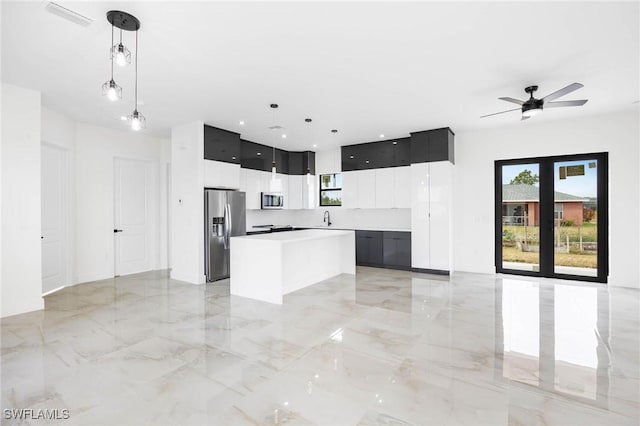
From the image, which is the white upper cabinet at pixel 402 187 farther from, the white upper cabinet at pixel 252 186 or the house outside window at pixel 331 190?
the white upper cabinet at pixel 252 186

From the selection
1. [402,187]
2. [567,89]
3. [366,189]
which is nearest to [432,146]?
[402,187]

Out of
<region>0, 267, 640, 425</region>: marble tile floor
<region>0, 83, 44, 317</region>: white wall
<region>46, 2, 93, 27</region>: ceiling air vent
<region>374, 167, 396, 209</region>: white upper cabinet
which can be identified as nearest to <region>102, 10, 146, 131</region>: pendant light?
<region>46, 2, 93, 27</region>: ceiling air vent

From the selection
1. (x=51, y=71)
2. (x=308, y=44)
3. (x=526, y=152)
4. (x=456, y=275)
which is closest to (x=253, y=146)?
(x=51, y=71)

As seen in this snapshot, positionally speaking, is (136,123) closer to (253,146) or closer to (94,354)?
(94,354)

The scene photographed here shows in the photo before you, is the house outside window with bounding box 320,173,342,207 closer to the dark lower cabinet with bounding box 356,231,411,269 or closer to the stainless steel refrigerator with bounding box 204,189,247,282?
the dark lower cabinet with bounding box 356,231,411,269

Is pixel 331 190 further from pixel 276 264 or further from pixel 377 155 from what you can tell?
pixel 276 264

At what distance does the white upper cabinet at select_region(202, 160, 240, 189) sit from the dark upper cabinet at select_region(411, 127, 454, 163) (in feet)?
11.8

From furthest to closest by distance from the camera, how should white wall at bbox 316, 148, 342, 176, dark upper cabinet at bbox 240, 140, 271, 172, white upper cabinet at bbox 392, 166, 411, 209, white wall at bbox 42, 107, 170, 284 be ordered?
white wall at bbox 316, 148, 342, 176 < dark upper cabinet at bbox 240, 140, 271, 172 < white upper cabinet at bbox 392, 166, 411, 209 < white wall at bbox 42, 107, 170, 284

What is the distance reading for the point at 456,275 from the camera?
20.4 ft

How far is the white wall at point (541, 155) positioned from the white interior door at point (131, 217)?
21.5ft

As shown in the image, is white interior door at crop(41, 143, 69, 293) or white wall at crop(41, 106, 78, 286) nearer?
white interior door at crop(41, 143, 69, 293)

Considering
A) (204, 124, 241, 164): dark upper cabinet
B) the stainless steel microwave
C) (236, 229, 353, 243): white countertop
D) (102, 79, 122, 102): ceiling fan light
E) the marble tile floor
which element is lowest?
the marble tile floor

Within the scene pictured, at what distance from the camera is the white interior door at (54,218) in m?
5.07

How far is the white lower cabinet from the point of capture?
6121 millimetres
